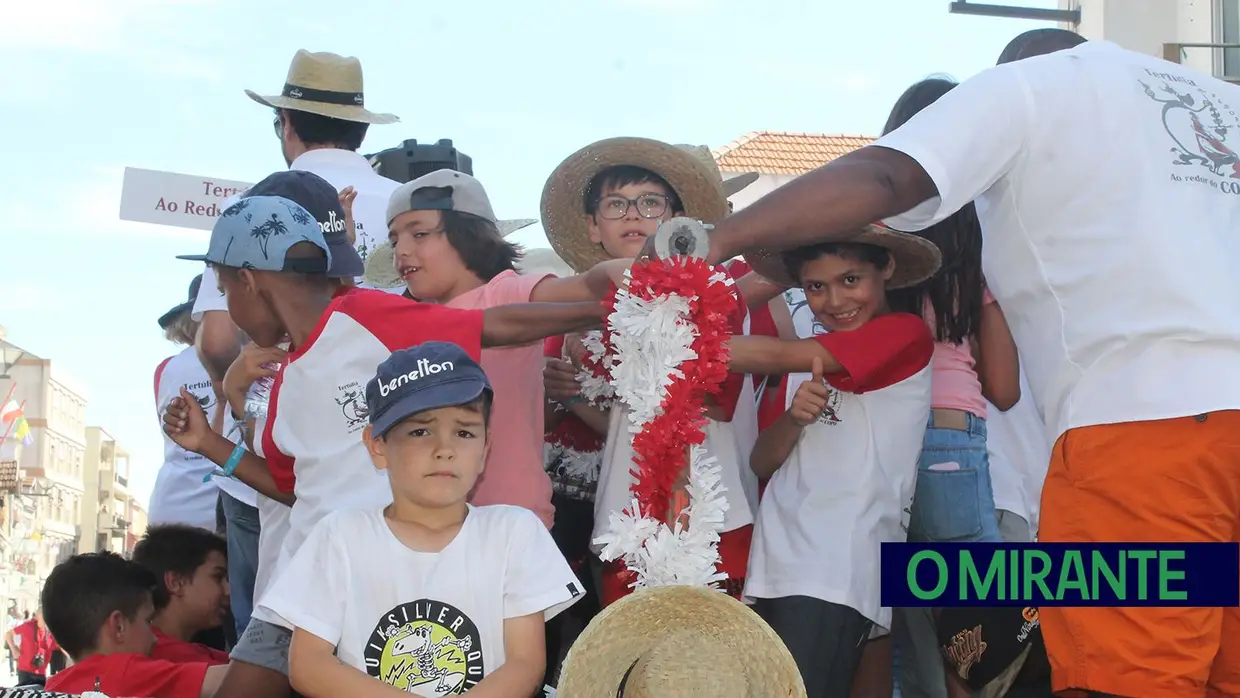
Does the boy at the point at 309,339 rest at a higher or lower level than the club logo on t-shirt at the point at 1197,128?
lower

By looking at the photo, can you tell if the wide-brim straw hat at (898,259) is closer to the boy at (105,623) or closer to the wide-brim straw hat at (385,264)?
the wide-brim straw hat at (385,264)

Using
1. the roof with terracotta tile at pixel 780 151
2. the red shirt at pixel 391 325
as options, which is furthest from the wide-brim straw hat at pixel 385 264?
the roof with terracotta tile at pixel 780 151

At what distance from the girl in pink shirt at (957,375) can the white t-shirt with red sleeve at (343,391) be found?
134 cm

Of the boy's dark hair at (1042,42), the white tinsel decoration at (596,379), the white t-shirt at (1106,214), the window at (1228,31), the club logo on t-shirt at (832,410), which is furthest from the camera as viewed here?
the window at (1228,31)

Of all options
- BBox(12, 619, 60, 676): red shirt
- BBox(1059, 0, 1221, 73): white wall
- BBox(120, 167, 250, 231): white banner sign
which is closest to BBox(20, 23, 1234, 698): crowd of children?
BBox(120, 167, 250, 231): white banner sign

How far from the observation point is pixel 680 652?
251 cm

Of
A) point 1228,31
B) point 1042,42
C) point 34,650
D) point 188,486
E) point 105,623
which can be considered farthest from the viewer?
point 34,650

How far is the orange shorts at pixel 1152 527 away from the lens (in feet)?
7.83

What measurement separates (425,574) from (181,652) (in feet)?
6.66

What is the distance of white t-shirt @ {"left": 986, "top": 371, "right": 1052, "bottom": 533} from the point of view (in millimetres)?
4219

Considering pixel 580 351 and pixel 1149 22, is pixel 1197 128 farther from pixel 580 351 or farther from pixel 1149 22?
pixel 1149 22

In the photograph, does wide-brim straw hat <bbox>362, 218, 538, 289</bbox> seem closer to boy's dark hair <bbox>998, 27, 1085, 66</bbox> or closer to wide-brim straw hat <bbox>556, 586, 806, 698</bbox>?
boy's dark hair <bbox>998, 27, 1085, 66</bbox>

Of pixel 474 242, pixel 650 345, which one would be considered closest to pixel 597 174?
pixel 474 242

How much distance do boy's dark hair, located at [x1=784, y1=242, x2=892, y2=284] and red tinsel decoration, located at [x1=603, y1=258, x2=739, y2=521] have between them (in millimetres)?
791
